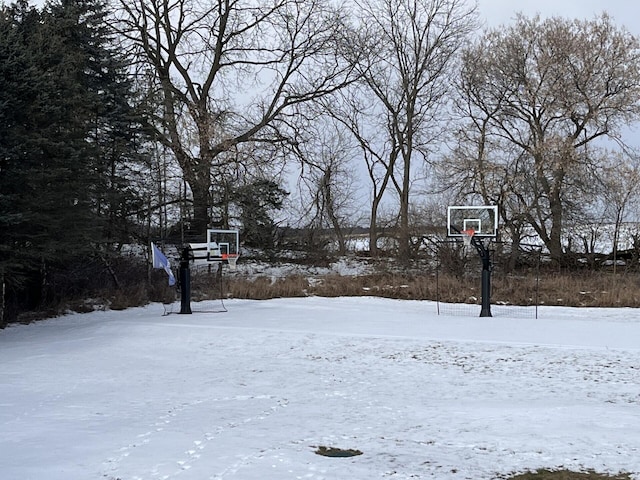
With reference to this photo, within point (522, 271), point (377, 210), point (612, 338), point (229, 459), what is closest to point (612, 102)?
point (522, 271)

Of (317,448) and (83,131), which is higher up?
(83,131)

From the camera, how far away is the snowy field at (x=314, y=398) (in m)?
5.71

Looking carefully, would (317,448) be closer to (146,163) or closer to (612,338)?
(612,338)

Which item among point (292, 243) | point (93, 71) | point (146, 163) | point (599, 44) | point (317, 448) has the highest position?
point (599, 44)

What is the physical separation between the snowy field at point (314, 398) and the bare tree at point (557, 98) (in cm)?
1235

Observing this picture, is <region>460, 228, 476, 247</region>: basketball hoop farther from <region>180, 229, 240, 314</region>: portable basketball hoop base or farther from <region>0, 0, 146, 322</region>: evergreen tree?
<region>0, 0, 146, 322</region>: evergreen tree

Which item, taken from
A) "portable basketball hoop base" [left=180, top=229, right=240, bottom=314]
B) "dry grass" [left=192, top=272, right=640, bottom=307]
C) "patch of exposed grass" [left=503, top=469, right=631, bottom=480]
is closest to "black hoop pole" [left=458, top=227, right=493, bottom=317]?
"dry grass" [left=192, top=272, right=640, bottom=307]

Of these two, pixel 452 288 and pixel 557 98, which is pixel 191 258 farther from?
pixel 557 98

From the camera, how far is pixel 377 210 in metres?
33.5

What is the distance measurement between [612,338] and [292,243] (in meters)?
18.6

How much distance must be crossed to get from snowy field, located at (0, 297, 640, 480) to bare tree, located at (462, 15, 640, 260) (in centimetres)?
1235

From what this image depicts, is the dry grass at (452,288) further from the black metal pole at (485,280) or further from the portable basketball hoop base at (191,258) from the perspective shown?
the portable basketball hoop base at (191,258)

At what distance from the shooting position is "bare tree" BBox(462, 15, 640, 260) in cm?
2694

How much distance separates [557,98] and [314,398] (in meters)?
22.5
